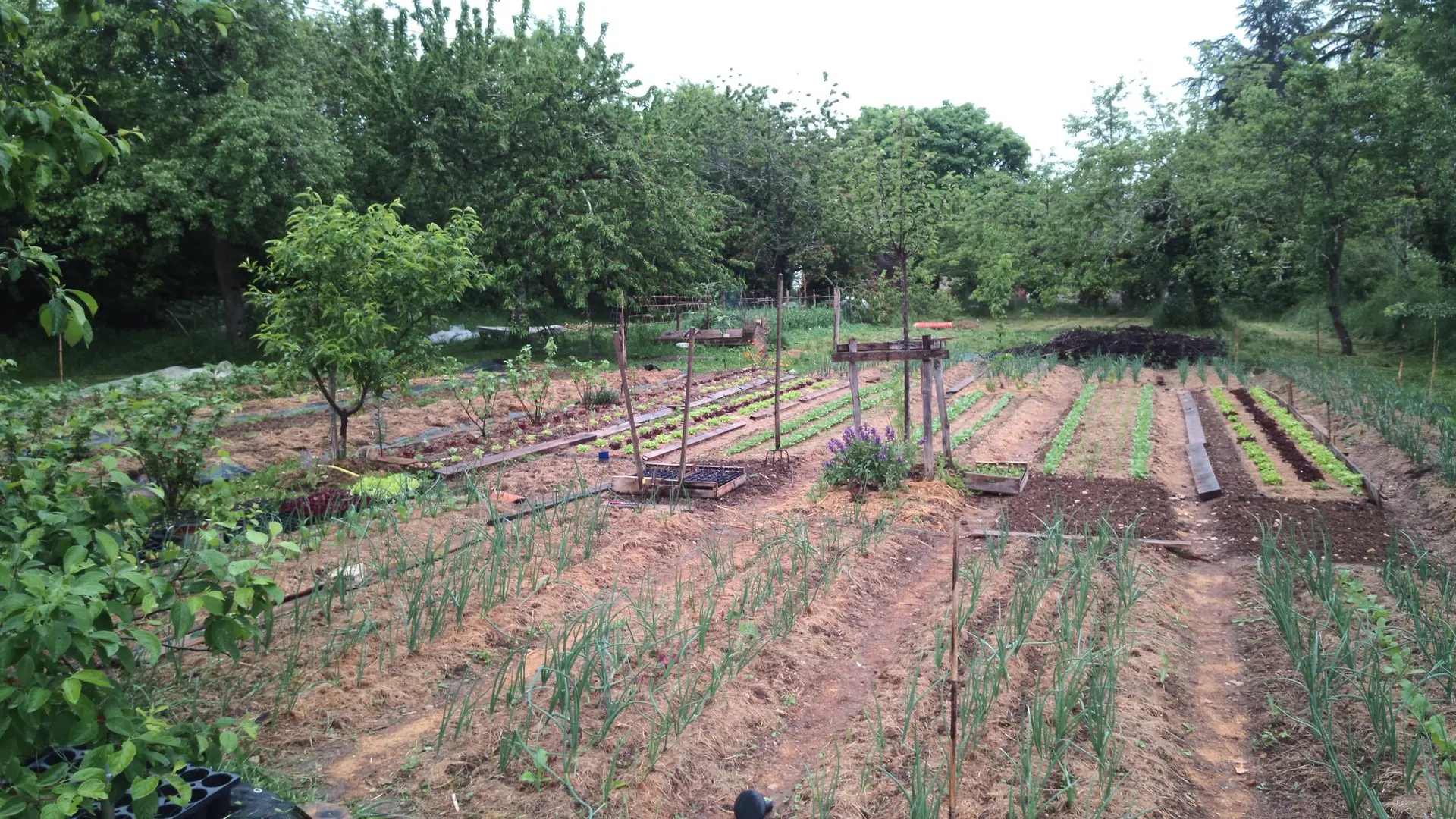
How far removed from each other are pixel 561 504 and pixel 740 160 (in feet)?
74.7

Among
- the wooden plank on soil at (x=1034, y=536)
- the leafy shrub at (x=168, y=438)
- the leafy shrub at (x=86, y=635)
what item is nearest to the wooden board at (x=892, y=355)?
the wooden plank on soil at (x=1034, y=536)

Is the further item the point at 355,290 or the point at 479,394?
the point at 479,394

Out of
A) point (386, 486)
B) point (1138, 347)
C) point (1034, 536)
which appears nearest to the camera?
point (1034, 536)

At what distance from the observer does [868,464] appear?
7.17 meters

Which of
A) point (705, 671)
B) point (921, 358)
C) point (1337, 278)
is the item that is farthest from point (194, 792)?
point (1337, 278)

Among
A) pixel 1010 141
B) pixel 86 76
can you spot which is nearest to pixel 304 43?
pixel 86 76

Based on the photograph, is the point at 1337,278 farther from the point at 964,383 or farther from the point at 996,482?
the point at 996,482

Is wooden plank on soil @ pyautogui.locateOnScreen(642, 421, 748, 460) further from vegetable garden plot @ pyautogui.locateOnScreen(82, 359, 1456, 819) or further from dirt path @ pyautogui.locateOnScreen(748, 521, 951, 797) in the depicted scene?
dirt path @ pyautogui.locateOnScreen(748, 521, 951, 797)

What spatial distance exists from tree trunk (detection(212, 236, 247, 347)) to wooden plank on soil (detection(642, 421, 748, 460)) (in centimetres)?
1192

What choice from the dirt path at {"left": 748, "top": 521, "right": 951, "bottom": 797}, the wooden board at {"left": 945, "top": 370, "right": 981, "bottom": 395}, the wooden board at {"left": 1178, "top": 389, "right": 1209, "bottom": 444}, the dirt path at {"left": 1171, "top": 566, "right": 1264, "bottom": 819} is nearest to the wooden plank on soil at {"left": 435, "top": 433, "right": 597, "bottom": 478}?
the dirt path at {"left": 748, "top": 521, "right": 951, "bottom": 797}

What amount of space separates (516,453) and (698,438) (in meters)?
2.25

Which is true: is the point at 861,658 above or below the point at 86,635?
below

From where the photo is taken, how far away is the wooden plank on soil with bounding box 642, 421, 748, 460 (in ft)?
28.8

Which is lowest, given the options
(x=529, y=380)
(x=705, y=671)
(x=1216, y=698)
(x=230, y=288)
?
(x=1216, y=698)
